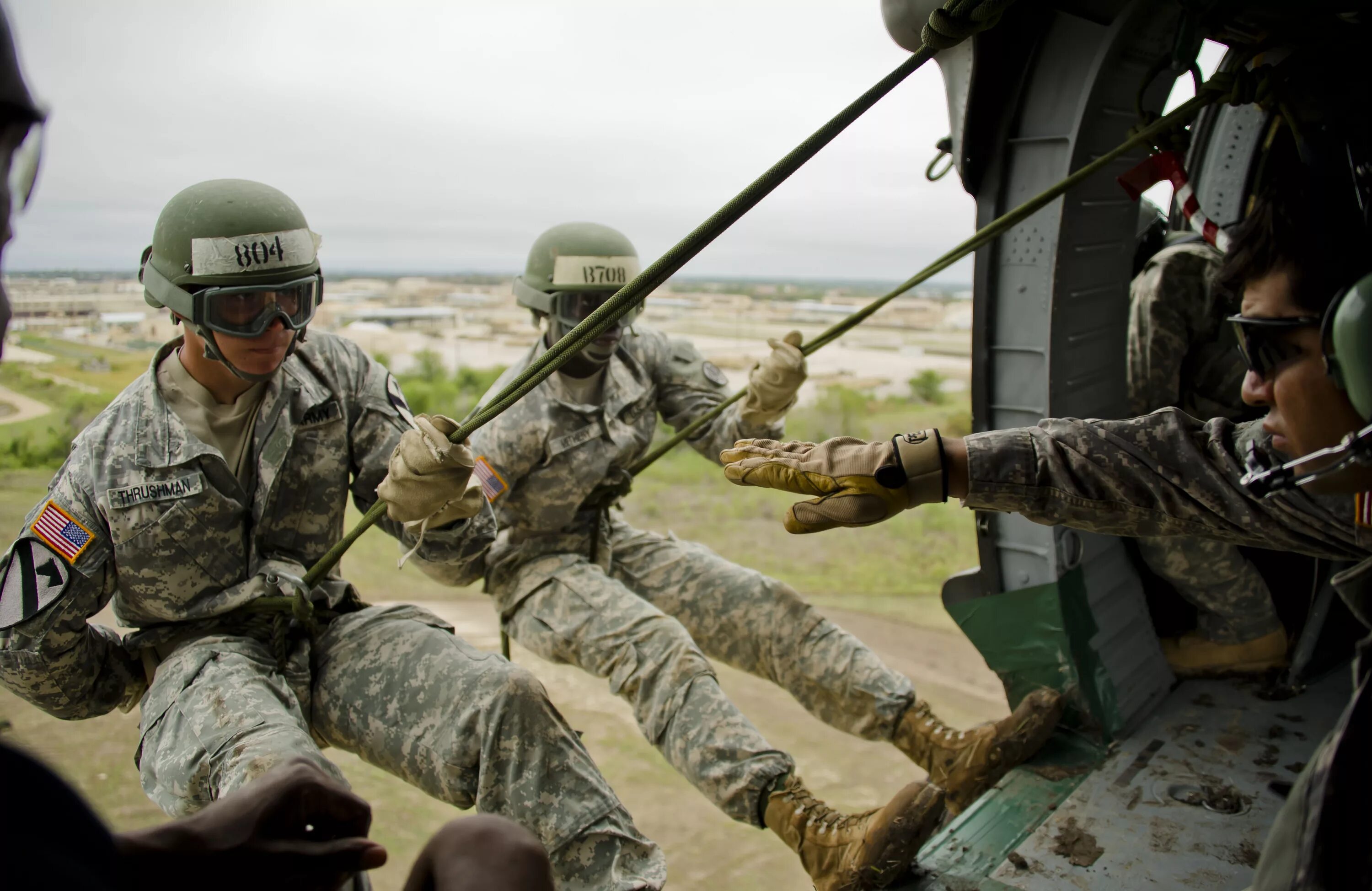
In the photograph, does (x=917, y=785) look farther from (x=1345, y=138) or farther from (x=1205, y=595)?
(x=1345, y=138)

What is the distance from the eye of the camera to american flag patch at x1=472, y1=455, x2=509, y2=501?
3.05 metres

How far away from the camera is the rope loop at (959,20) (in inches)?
70.1

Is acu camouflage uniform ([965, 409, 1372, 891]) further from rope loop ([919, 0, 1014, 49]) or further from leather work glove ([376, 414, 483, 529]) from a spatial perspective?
leather work glove ([376, 414, 483, 529])

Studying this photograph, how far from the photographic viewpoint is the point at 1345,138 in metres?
2.35

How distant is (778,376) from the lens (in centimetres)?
329

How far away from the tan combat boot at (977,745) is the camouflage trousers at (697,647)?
0.11m

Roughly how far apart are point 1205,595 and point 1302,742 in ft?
1.65

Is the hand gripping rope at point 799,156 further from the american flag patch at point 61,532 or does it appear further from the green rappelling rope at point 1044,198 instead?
the american flag patch at point 61,532

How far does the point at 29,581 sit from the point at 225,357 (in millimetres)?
656

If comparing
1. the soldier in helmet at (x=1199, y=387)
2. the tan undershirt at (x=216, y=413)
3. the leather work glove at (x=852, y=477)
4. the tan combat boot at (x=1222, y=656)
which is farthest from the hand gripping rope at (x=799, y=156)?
the tan combat boot at (x=1222, y=656)

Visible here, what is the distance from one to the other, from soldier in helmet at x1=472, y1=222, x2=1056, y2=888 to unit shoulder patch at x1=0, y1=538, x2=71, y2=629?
115cm

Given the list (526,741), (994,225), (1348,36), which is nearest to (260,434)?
(526,741)

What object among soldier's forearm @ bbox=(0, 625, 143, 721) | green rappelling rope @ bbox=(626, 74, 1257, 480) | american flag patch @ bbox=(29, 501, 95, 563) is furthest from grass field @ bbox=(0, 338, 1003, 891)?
green rappelling rope @ bbox=(626, 74, 1257, 480)

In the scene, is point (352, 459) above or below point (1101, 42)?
below
